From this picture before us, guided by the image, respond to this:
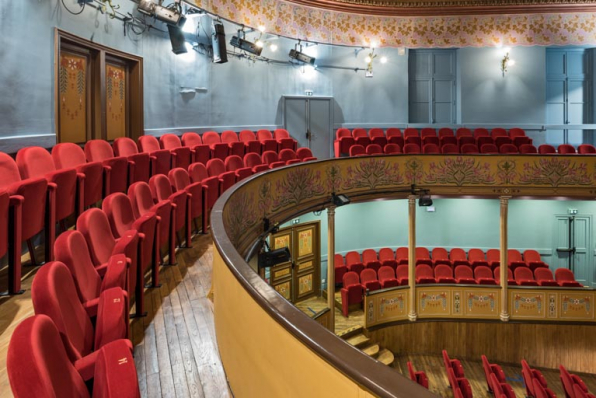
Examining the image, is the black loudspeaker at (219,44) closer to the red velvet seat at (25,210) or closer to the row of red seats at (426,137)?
the row of red seats at (426,137)

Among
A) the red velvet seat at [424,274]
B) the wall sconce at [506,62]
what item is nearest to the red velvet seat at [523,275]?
the red velvet seat at [424,274]

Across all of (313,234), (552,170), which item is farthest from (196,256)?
(552,170)

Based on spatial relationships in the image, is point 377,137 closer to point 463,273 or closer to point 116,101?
point 463,273

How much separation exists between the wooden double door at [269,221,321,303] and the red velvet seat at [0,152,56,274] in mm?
4960

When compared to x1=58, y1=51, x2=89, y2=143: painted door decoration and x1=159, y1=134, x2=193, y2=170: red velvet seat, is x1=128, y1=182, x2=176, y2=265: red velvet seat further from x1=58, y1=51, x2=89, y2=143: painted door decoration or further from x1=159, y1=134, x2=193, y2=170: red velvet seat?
x1=58, y1=51, x2=89, y2=143: painted door decoration

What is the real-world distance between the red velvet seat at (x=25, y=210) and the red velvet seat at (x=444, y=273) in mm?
7148

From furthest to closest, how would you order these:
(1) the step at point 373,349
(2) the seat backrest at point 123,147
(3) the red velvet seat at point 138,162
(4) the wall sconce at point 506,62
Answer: (4) the wall sconce at point 506,62 < (1) the step at point 373,349 < (2) the seat backrest at point 123,147 < (3) the red velvet seat at point 138,162

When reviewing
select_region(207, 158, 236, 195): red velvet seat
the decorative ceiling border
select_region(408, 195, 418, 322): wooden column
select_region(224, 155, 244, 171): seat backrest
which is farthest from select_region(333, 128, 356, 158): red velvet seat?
select_region(207, 158, 236, 195): red velvet seat

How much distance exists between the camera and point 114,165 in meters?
4.07

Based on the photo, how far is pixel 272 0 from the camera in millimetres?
9469

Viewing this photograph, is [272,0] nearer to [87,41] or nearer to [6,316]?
[87,41]

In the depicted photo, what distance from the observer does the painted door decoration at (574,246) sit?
381 inches

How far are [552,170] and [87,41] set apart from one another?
6711 mm

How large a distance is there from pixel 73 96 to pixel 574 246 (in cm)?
866
